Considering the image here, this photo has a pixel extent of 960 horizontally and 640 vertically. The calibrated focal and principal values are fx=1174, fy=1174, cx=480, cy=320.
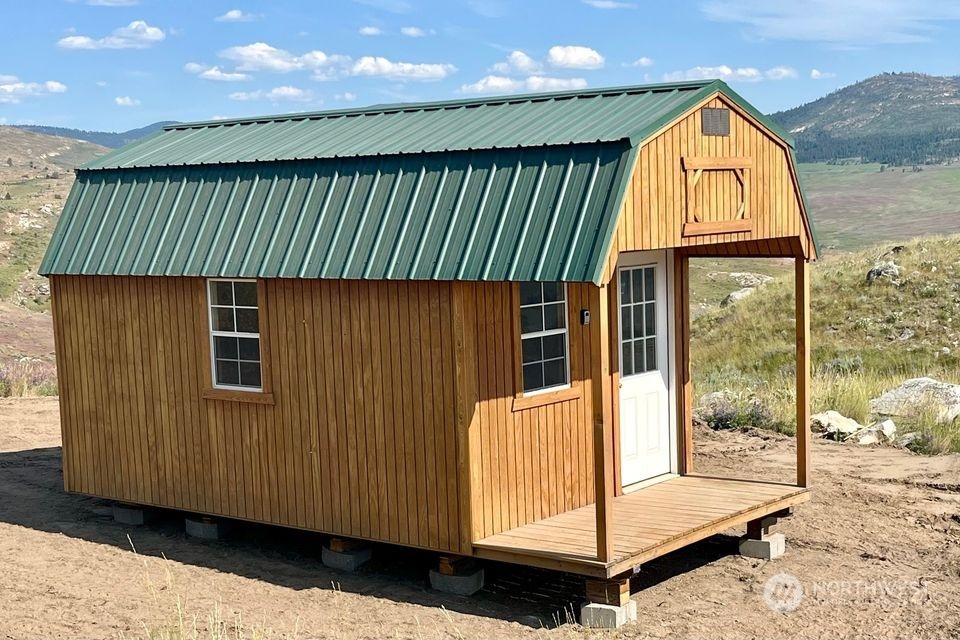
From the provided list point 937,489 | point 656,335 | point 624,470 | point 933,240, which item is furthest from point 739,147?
point 933,240

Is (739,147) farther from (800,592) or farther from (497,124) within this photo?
(800,592)

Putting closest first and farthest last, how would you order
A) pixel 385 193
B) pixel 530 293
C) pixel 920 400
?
pixel 385 193
pixel 530 293
pixel 920 400

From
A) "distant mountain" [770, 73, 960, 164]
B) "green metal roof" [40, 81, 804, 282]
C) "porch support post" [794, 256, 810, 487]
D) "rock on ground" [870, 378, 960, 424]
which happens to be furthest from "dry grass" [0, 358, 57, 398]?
"distant mountain" [770, 73, 960, 164]

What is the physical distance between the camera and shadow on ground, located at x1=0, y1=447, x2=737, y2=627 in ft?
29.6

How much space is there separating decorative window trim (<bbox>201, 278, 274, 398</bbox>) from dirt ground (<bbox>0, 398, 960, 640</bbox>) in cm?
144

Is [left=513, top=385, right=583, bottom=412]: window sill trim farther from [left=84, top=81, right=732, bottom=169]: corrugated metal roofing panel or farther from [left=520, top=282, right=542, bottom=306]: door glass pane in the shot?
[left=84, top=81, right=732, bottom=169]: corrugated metal roofing panel

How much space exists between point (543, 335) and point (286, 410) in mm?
2287

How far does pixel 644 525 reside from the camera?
9109mm

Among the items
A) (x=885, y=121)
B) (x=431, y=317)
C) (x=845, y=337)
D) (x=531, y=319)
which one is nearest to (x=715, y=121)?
(x=531, y=319)

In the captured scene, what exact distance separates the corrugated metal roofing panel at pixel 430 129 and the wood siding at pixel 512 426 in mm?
1294

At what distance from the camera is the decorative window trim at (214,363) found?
10.0 metres

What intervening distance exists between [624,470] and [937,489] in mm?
3945

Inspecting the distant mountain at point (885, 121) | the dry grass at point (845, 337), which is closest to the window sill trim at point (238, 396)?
the dry grass at point (845, 337)

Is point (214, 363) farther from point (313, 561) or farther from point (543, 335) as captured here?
point (543, 335)
